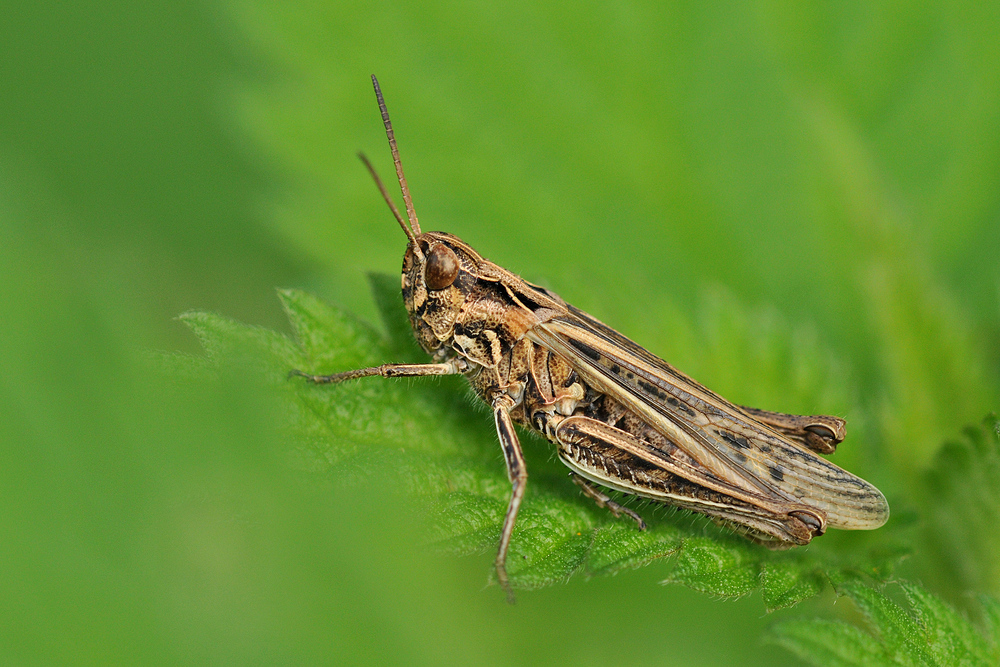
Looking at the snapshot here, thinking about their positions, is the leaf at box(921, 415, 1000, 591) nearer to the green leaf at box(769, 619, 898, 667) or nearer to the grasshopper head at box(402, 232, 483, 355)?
the green leaf at box(769, 619, 898, 667)

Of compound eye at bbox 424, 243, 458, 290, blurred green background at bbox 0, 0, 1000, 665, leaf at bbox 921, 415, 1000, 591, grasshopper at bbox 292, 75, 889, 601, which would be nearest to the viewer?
blurred green background at bbox 0, 0, 1000, 665

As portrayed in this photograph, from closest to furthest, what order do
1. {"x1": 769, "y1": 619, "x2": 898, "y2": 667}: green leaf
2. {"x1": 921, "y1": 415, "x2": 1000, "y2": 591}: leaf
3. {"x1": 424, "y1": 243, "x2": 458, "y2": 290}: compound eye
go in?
{"x1": 769, "y1": 619, "x2": 898, "y2": 667}: green leaf < {"x1": 921, "y1": 415, "x2": 1000, "y2": 591}: leaf < {"x1": 424, "y1": 243, "x2": 458, "y2": 290}: compound eye

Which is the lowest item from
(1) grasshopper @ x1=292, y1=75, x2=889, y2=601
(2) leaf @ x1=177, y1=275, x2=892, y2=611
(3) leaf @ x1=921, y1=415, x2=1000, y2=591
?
(2) leaf @ x1=177, y1=275, x2=892, y2=611

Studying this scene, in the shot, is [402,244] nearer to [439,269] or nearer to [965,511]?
[439,269]

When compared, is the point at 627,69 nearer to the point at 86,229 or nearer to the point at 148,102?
the point at 86,229

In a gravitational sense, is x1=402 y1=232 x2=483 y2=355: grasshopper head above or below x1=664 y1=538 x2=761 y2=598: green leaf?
above

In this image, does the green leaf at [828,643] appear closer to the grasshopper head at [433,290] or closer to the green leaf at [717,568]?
the green leaf at [717,568]

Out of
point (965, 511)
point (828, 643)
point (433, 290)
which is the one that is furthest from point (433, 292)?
point (965, 511)

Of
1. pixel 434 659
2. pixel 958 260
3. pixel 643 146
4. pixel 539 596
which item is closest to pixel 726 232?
pixel 643 146

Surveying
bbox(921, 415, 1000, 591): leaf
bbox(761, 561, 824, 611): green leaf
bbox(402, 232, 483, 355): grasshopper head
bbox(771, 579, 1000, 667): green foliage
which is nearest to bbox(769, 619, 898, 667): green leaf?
bbox(771, 579, 1000, 667): green foliage

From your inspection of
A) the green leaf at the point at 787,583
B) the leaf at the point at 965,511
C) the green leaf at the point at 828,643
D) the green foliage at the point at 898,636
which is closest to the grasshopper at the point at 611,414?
the green leaf at the point at 787,583
